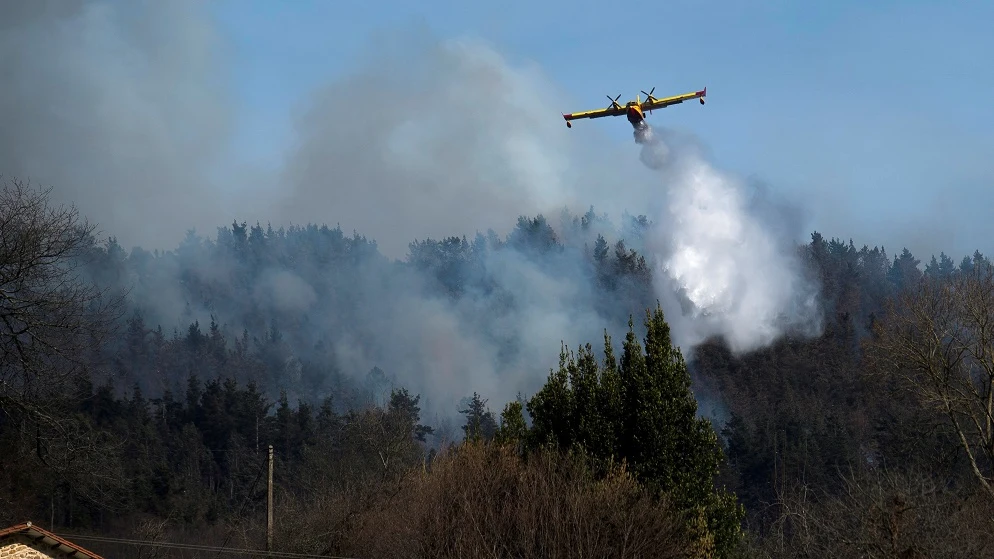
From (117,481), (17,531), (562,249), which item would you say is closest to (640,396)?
(117,481)

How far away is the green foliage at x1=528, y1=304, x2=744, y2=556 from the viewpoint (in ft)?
105

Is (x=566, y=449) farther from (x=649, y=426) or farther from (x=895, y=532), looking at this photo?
(x=895, y=532)

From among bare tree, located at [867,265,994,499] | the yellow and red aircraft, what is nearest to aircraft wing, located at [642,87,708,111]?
the yellow and red aircraft

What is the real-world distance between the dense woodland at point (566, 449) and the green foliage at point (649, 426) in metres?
0.07

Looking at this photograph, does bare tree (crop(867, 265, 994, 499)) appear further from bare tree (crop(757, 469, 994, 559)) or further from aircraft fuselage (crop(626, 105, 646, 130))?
aircraft fuselage (crop(626, 105, 646, 130))

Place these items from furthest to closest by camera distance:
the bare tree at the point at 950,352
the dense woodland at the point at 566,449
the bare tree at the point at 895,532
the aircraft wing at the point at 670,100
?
the aircraft wing at the point at 670,100, the bare tree at the point at 950,352, the dense woodland at the point at 566,449, the bare tree at the point at 895,532

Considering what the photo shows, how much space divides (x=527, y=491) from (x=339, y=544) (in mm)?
17220

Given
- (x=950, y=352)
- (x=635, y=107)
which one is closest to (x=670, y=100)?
(x=635, y=107)

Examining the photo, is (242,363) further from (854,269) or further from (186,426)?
(854,269)

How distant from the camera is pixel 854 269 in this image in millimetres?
180250

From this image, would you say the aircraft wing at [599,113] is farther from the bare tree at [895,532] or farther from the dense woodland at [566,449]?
the bare tree at [895,532]

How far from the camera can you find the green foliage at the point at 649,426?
32.0m

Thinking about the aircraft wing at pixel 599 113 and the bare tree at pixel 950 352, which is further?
the aircraft wing at pixel 599 113

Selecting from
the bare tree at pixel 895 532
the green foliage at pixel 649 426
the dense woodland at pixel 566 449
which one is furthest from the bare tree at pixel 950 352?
the green foliage at pixel 649 426
